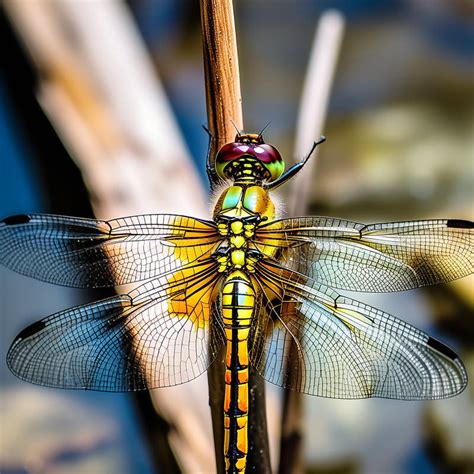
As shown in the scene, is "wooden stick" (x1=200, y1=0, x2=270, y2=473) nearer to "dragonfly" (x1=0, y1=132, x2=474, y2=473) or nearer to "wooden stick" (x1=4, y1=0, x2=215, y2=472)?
"dragonfly" (x1=0, y1=132, x2=474, y2=473)

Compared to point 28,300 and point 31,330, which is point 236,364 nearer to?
point 31,330

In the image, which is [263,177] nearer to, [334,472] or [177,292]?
[177,292]

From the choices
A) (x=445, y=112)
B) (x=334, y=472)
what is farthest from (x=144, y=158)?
(x=445, y=112)

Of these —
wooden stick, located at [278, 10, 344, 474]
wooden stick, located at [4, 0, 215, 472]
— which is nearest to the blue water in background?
wooden stick, located at [4, 0, 215, 472]

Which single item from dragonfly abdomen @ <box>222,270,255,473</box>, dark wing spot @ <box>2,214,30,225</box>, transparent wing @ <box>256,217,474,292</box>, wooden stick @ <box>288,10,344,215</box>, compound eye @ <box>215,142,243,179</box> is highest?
wooden stick @ <box>288,10,344,215</box>

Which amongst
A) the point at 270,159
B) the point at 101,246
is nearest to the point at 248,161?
the point at 270,159

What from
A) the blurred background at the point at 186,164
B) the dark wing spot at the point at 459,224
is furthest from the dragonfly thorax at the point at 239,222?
the blurred background at the point at 186,164
